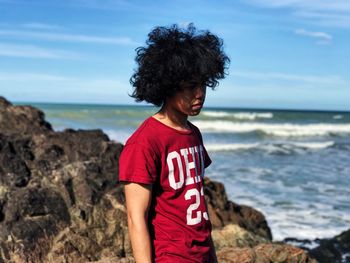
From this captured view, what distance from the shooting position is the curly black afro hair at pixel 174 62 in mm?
2246

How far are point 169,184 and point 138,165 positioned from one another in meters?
0.20

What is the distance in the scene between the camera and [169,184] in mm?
2266

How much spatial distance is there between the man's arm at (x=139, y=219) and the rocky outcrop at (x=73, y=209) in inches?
66.8

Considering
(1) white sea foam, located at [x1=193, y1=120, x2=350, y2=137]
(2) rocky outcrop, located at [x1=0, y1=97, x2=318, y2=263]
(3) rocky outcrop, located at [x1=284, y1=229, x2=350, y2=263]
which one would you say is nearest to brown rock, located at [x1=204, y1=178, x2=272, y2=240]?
(2) rocky outcrop, located at [x1=0, y1=97, x2=318, y2=263]

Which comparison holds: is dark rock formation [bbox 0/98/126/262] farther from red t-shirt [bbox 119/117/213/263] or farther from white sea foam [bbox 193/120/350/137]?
white sea foam [bbox 193/120/350/137]

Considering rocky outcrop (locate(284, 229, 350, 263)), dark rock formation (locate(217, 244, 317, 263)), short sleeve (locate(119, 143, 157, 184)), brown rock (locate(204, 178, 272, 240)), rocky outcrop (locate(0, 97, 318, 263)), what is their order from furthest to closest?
rocky outcrop (locate(284, 229, 350, 263)) → brown rock (locate(204, 178, 272, 240)) → rocky outcrop (locate(0, 97, 318, 263)) → dark rock formation (locate(217, 244, 317, 263)) → short sleeve (locate(119, 143, 157, 184))

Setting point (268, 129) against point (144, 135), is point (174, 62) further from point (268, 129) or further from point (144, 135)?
point (268, 129)

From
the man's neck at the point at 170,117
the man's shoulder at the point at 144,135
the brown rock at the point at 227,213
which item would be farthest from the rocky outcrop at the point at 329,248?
the man's shoulder at the point at 144,135

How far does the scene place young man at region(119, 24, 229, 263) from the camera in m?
2.18

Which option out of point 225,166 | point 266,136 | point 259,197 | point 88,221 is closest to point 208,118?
point 266,136

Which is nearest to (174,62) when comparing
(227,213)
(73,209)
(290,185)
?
(73,209)

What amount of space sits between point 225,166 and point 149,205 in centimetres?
1440

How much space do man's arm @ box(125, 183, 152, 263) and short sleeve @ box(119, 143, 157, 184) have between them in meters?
0.04

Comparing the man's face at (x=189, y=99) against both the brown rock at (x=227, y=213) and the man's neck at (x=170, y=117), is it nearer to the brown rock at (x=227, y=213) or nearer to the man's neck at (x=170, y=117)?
the man's neck at (x=170, y=117)
